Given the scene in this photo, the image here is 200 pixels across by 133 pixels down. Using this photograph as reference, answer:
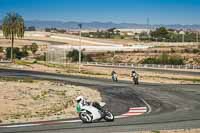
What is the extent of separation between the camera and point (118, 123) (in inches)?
942

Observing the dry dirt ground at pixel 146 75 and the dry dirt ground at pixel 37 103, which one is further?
the dry dirt ground at pixel 146 75

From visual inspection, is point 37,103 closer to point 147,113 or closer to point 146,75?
point 147,113

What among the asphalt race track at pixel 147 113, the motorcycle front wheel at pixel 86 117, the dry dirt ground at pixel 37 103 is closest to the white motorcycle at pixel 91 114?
the motorcycle front wheel at pixel 86 117

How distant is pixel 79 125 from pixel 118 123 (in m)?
1.87

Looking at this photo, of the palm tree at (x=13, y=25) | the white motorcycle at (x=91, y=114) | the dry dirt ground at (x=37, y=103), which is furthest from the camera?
the palm tree at (x=13, y=25)

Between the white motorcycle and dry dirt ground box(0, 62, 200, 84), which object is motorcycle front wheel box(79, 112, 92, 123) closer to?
the white motorcycle

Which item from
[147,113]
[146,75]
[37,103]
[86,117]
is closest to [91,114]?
[86,117]

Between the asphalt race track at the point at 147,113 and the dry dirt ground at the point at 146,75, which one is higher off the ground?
the asphalt race track at the point at 147,113

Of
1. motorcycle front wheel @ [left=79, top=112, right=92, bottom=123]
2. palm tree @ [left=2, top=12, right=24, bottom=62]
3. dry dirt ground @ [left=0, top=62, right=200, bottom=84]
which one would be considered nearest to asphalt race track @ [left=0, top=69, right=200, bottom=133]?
motorcycle front wheel @ [left=79, top=112, right=92, bottom=123]

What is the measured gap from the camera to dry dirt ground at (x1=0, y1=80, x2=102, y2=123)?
28359 millimetres

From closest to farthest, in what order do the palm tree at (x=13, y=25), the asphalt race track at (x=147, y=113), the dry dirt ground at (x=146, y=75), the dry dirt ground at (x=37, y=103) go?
the asphalt race track at (x=147, y=113) < the dry dirt ground at (x=37, y=103) < the dry dirt ground at (x=146, y=75) < the palm tree at (x=13, y=25)

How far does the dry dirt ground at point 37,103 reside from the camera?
28.4 metres

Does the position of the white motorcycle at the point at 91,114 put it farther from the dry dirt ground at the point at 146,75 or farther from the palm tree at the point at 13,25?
the palm tree at the point at 13,25

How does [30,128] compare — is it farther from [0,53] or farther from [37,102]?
[0,53]
